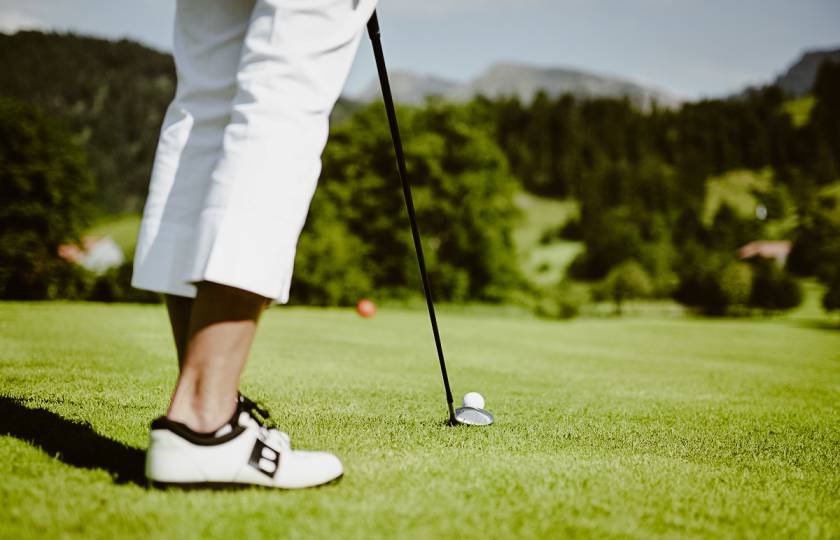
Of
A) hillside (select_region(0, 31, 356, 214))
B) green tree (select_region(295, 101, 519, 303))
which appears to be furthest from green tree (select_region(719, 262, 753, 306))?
hillside (select_region(0, 31, 356, 214))

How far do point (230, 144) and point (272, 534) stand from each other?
123cm

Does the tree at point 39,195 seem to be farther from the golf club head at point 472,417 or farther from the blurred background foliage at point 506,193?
the golf club head at point 472,417

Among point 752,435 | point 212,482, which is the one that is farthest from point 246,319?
point 752,435

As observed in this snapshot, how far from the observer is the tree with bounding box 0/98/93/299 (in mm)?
26344

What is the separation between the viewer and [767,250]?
66.4 meters

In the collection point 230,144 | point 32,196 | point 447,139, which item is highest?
point 447,139

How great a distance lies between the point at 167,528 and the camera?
1607 millimetres

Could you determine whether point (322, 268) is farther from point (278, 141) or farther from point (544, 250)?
point (544, 250)

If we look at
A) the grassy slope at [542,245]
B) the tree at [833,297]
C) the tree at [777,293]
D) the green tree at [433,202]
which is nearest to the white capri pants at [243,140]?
the tree at [833,297]

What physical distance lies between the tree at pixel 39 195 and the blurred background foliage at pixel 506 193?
0.29 feet

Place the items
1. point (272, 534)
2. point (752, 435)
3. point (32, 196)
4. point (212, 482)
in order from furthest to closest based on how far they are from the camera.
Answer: point (32, 196) < point (752, 435) < point (212, 482) < point (272, 534)

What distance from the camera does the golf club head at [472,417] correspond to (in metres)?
3.40

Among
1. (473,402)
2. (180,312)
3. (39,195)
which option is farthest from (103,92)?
(180,312)

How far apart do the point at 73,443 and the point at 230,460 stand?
972 millimetres
